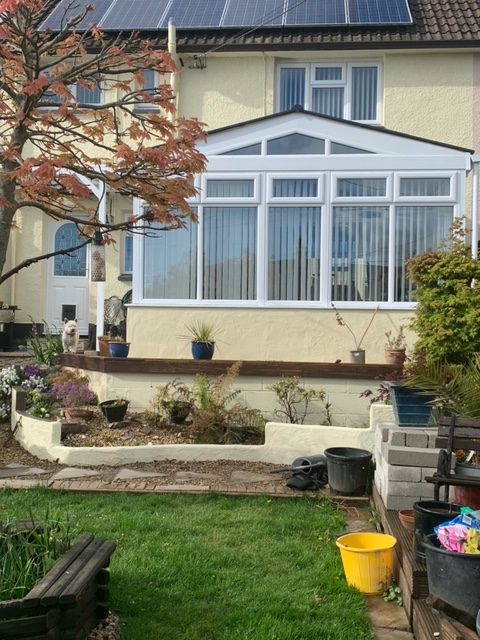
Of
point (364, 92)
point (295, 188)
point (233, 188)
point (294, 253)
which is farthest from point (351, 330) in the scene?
point (364, 92)

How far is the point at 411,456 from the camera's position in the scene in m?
5.22

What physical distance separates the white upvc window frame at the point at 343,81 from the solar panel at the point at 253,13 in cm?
96

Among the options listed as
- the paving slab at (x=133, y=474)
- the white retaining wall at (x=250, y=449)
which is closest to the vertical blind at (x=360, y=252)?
the white retaining wall at (x=250, y=449)

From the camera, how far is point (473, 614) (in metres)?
3.34

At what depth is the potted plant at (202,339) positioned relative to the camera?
927 cm

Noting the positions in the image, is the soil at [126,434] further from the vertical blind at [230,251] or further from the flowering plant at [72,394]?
the vertical blind at [230,251]

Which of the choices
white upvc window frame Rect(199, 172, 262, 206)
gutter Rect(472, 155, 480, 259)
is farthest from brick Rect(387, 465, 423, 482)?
white upvc window frame Rect(199, 172, 262, 206)

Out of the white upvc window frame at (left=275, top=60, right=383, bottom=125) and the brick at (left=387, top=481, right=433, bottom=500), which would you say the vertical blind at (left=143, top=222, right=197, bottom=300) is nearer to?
the white upvc window frame at (left=275, top=60, right=383, bottom=125)

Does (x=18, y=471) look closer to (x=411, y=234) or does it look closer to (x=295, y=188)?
(x=295, y=188)

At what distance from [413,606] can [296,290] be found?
6241mm

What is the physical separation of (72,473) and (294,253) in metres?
4.40

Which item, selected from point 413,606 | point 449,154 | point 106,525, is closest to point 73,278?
point 449,154

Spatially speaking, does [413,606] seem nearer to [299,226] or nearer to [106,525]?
[106,525]

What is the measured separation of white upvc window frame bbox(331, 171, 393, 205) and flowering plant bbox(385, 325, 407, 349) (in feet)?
5.93
